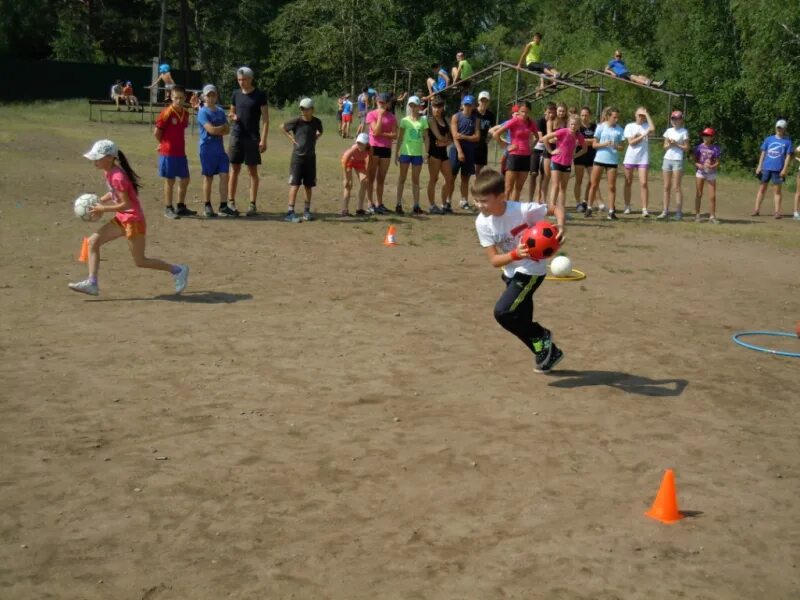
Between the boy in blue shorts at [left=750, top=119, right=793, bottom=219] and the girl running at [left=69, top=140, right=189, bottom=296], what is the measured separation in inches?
558

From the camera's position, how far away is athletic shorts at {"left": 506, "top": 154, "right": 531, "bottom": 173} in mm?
16766

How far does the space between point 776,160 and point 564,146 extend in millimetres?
5793

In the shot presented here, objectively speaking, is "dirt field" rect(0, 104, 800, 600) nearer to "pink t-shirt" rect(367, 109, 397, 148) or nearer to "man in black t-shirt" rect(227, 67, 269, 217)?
"man in black t-shirt" rect(227, 67, 269, 217)

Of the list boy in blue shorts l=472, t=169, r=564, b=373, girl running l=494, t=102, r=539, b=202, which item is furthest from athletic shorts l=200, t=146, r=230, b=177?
boy in blue shorts l=472, t=169, r=564, b=373

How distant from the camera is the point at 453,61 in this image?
58562 millimetres

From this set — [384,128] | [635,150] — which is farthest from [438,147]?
[635,150]

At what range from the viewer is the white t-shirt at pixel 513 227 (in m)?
7.88

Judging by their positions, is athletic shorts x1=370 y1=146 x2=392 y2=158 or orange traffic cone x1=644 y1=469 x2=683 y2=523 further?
athletic shorts x1=370 y1=146 x2=392 y2=158

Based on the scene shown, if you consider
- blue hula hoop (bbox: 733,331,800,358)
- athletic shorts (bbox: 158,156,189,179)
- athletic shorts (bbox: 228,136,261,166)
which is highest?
athletic shorts (bbox: 228,136,261,166)

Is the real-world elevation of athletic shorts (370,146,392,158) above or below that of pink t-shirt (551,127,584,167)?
below

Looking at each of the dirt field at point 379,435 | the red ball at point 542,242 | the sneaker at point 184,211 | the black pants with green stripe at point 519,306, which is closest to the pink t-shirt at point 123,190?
the dirt field at point 379,435

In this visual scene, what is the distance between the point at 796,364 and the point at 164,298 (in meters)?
6.31

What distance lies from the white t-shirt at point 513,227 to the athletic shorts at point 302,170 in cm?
797

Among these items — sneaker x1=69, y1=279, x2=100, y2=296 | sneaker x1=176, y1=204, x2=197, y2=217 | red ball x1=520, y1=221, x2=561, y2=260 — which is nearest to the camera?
red ball x1=520, y1=221, x2=561, y2=260
